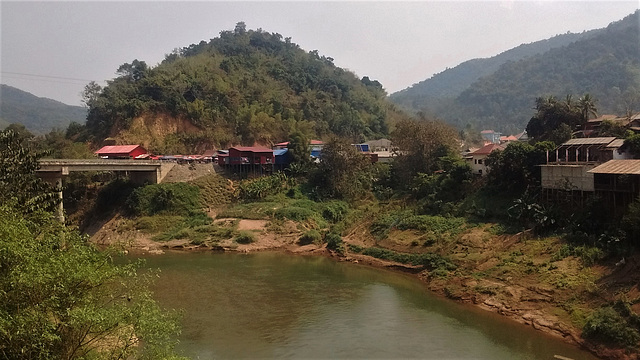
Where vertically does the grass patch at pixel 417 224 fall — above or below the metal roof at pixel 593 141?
below

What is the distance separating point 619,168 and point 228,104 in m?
56.7

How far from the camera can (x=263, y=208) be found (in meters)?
47.7

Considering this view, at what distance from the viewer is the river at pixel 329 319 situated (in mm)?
21016

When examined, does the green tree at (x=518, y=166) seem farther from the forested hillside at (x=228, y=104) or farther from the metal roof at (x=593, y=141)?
the forested hillside at (x=228, y=104)

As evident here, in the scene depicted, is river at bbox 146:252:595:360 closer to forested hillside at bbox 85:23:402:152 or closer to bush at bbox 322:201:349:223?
bush at bbox 322:201:349:223

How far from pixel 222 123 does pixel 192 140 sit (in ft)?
18.6

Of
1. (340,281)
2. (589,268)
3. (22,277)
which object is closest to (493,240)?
(589,268)

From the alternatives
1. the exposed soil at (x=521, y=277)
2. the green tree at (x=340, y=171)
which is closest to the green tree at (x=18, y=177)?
the exposed soil at (x=521, y=277)

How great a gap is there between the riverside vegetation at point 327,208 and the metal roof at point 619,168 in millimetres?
2441

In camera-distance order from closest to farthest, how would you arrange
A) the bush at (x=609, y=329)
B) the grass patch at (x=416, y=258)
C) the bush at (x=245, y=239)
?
the bush at (x=609, y=329) → the grass patch at (x=416, y=258) → the bush at (x=245, y=239)

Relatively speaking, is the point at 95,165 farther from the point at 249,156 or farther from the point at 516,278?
the point at 516,278

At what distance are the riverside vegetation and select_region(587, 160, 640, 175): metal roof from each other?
96.1 inches

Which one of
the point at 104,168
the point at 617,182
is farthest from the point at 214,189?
the point at 617,182

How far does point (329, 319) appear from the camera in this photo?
25078 mm
